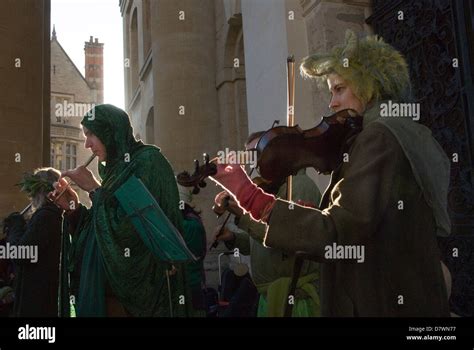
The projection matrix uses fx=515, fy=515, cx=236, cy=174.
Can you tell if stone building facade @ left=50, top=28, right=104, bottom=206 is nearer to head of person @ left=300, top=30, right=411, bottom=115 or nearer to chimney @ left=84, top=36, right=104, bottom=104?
chimney @ left=84, top=36, right=104, bottom=104

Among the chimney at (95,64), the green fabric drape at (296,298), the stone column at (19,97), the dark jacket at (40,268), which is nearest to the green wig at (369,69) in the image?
the green fabric drape at (296,298)

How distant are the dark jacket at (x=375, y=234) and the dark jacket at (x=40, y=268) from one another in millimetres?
2070

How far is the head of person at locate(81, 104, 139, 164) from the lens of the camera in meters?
2.47

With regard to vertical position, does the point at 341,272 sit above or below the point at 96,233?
below

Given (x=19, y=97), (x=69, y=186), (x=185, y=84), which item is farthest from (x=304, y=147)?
(x=185, y=84)

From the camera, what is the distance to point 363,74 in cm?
176

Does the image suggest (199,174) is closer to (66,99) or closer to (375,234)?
(375,234)

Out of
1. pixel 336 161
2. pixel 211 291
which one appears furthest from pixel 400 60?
pixel 211 291

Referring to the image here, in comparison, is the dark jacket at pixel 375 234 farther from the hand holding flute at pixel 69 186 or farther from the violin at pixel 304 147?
the hand holding flute at pixel 69 186

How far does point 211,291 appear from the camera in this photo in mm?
5875

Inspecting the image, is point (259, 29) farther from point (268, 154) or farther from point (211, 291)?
point (268, 154)

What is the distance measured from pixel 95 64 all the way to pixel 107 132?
4415 cm

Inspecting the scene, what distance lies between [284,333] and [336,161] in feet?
3.97

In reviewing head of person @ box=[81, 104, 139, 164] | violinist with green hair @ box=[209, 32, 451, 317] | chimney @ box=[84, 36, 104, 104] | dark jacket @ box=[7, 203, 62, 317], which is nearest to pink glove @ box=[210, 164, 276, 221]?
violinist with green hair @ box=[209, 32, 451, 317]
